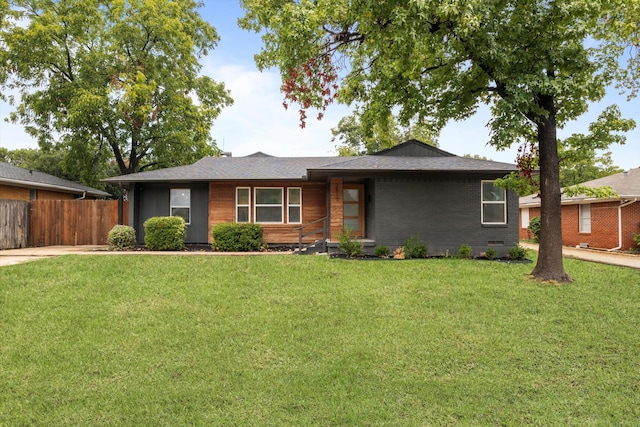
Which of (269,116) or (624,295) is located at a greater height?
(269,116)

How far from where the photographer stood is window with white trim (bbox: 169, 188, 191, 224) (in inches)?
558

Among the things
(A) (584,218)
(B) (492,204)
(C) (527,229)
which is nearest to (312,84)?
(B) (492,204)

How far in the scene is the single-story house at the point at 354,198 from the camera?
1140 cm

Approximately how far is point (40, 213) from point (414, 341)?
52.2ft

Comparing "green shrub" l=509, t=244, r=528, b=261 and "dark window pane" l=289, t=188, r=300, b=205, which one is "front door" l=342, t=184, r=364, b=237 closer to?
"dark window pane" l=289, t=188, r=300, b=205

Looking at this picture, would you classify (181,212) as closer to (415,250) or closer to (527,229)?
(415,250)

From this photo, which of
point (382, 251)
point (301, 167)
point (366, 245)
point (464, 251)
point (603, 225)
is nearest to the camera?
point (464, 251)

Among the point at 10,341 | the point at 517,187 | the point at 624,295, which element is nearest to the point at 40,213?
the point at 10,341

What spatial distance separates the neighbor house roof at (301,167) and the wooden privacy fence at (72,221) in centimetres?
197

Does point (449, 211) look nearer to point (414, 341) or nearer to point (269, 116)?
point (414, 341)

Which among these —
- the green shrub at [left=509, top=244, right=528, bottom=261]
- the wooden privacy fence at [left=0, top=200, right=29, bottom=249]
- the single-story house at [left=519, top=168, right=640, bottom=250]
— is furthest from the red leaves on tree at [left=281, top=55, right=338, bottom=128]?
the wooden privacy fence at [left=0, top=200, right=29, bottom=249]

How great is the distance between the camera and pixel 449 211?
1152 cm

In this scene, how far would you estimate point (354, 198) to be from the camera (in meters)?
13.1

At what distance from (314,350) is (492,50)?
6.73 metres
